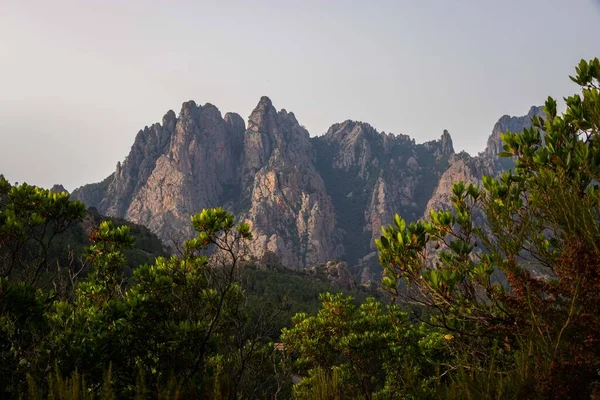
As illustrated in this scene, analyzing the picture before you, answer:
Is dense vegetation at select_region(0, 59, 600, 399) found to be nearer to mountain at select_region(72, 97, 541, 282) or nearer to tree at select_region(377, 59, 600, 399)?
tree at select_region(377, 59, 600, 399)

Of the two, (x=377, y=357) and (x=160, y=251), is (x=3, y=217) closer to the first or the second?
(x=377, y=357)

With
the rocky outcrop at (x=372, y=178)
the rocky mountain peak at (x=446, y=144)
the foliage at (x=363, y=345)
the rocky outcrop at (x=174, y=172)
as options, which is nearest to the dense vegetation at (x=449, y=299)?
the foliage at (x=363, y=345)

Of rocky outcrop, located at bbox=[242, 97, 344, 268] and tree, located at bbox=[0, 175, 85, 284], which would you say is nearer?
tree, located at bbox=[0, 175, 85, 284]

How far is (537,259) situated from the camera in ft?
19.0

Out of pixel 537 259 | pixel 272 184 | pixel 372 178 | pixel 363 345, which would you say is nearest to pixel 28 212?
pixel 537 259

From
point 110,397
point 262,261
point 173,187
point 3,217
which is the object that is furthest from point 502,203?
point 173,187

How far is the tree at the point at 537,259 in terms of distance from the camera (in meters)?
3.94

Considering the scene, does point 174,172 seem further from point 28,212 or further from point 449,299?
point 449,299

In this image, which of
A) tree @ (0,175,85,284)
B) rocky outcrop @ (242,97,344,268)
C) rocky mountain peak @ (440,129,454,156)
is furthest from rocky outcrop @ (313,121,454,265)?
tree @ (0,175,85,284)

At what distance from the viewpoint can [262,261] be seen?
8531 cm

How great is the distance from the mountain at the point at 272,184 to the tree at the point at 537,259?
11929 cm

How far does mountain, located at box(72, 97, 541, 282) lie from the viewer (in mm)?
135125

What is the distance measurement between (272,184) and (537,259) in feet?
445

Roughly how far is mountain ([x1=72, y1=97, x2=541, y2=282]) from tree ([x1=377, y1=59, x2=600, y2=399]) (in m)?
119
